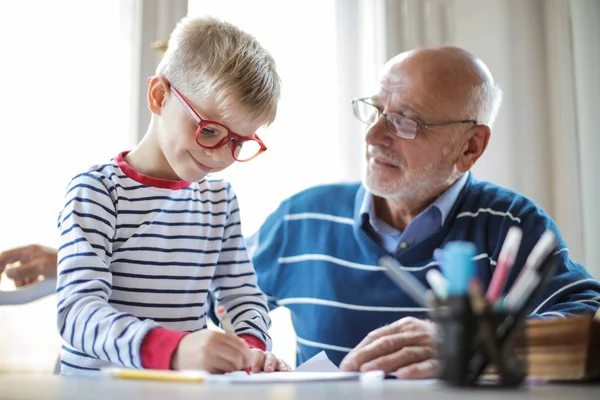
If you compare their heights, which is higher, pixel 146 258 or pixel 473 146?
pixel 473 146

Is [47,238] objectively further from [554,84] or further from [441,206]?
[554,84]

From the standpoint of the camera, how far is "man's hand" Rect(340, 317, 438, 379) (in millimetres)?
1052

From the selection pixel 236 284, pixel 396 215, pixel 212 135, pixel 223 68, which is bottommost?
pixel 236 284

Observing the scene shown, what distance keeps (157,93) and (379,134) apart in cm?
70

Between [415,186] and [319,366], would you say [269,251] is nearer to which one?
[415,186]

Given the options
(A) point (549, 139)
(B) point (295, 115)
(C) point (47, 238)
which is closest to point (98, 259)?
(C) point (47, 238)

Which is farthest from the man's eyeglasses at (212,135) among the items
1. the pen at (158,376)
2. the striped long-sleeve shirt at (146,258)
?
the pen at (158,376)

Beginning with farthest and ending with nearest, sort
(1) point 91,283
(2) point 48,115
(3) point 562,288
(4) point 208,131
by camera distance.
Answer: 1. (2) point 48,115
2. (3) point 562,288
3. (4) point 208,131
4. (1) point 91,283

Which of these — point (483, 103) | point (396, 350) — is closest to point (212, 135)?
point (396, 350)

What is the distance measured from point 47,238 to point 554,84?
1.92 meters

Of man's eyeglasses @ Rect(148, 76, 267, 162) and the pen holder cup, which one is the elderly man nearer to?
man's eyeglasses @ Rect(148, 76, 267, 162)

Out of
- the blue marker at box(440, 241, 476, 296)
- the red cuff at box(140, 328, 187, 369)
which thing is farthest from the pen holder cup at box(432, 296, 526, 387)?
the red cuff at box(140, 328, 187, 369)

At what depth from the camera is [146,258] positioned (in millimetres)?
1312

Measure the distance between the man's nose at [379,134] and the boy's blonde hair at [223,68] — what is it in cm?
52
